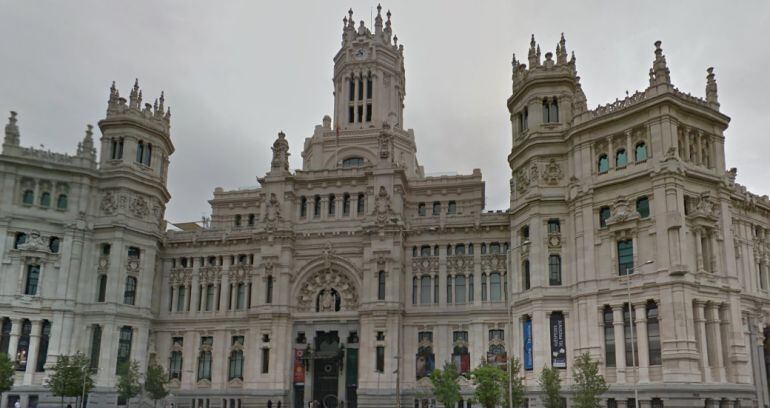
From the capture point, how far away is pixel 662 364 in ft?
171

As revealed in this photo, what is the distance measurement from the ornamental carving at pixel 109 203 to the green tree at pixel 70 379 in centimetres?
1531

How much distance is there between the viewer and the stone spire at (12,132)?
70.5 m

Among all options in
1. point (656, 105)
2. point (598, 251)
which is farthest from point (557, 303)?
point (656, 105)

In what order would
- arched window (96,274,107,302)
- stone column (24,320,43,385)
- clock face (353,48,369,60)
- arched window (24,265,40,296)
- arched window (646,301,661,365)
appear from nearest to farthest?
1. arched window (646,301,661,365)
2. stone column (24,320,43,385)
3. arched window (24,265,40,296)
4. arched window (96,274,107,302)
5. clock face (353,48,369,60)

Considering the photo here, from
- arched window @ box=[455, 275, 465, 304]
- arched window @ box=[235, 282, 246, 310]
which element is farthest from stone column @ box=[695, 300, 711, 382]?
arched window @ box=[235, 282, 246, 310]

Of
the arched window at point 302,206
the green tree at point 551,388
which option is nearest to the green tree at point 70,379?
the arched window at point 302,206

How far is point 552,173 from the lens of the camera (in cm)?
6303

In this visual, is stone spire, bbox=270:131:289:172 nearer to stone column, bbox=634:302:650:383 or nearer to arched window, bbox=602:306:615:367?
arched window, bbox=602:306:615:367

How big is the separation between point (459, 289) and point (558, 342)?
13504 mm

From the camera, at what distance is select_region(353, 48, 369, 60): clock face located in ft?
300

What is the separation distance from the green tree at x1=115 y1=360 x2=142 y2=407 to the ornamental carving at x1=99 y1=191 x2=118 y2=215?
15.5 m

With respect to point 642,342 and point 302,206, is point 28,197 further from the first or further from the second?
point 642,342

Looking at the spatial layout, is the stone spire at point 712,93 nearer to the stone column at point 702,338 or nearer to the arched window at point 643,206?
the arched window at point 643,206

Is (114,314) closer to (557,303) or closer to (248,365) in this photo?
(248,365)
